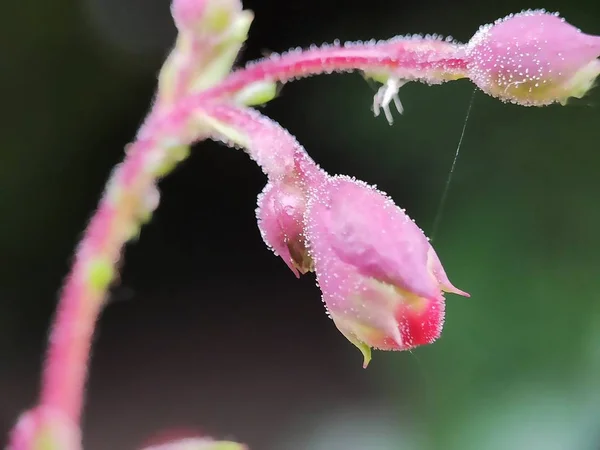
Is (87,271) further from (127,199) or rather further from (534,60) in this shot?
(534,60)

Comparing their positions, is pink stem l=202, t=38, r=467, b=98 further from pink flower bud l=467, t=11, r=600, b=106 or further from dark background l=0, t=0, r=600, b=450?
dark background l=0, t=0, r=600, b=450

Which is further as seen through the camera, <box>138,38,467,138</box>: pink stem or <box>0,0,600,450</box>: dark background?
<box>0,0,600,450</box>: dark background

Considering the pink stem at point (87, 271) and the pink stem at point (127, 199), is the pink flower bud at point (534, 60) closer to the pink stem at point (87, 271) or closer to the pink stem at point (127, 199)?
the pink stem at point (127, 199)

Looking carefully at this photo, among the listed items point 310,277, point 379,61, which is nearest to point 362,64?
point 379,61

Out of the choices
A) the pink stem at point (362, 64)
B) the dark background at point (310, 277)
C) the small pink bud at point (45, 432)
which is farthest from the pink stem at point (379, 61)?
the dark background at point (310, 277)

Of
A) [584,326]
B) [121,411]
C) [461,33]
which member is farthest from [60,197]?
[584,326]

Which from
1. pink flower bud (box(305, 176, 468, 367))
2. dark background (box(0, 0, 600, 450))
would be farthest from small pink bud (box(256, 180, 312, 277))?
dark background (box(0, 0, 600, 450))
